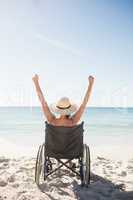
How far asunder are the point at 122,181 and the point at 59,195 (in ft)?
3.87

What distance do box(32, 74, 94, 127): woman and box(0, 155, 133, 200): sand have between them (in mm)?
826

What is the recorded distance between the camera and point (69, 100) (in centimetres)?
445

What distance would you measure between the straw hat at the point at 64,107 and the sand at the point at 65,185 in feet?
3.13

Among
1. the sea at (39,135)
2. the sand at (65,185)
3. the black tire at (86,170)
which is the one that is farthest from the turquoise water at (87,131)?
the black tire at (86,170)

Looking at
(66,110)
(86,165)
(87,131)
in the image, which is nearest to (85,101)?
(66,110)

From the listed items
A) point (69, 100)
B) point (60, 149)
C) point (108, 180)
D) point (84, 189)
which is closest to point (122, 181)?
point (108, 180)

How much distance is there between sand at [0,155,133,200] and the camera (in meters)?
3.76

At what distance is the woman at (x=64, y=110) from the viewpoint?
166 inches

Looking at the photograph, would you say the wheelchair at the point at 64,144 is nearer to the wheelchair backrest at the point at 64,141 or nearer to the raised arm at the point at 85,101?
the wheelchair backrest at the point at 64,141

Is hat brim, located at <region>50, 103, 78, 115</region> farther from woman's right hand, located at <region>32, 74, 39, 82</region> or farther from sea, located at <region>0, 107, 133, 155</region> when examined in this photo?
sea, located at <region>0, 107, 133, 155</region>

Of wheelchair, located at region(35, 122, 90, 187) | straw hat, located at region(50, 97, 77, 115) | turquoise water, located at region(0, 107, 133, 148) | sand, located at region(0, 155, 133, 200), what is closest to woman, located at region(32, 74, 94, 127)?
straw hat, located at region(50, 97, 77, 115)

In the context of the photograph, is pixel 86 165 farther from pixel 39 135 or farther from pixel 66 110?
pixel 39 135

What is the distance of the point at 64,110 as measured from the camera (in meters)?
4.33

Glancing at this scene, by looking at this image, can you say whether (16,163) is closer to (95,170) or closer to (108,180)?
(95,170)
